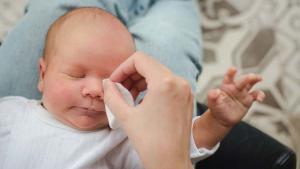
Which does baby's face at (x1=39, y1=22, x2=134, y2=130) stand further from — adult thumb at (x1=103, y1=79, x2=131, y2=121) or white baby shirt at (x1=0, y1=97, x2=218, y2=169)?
adult thumb at (x1=103, y1=79, x2=131, y2=121)

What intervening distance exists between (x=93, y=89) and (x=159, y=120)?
0.22m

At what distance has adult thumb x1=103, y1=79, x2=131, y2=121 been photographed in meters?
0.66

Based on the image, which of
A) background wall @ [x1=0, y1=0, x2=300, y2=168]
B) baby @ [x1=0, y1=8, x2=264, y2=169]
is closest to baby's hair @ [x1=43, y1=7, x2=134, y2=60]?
baby @ [x1=0, y1=8, x2=264, y2=169]

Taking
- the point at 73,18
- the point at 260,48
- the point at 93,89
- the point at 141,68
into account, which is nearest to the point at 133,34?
the point at 73,18

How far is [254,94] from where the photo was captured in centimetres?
84

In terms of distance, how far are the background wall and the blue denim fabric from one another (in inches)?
13.1

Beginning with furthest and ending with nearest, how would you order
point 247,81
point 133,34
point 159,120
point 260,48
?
point 260,48, point 133,34, point 247,81, point 159,120

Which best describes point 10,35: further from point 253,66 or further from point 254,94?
point 253,66

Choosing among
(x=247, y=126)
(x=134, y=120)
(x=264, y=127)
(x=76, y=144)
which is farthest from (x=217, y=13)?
(x=134, y=120)

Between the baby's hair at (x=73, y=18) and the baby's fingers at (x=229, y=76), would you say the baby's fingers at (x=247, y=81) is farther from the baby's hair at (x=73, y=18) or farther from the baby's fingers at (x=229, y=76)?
the baby's hair at (x=73, y=18)

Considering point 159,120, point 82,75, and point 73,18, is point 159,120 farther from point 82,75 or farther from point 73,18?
point 73,18

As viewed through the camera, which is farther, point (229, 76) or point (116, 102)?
point (229, 76)

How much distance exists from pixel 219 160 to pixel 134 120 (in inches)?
15.3

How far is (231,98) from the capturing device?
840 millimetres
